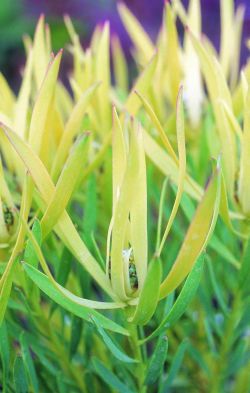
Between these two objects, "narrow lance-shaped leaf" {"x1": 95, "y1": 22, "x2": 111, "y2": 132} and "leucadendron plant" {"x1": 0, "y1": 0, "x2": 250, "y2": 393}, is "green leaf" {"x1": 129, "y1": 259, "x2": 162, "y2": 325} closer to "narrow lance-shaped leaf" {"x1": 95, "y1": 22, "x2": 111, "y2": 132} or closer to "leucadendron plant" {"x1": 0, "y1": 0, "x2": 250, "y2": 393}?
"leucadendron plant" {"x1": 0, "y1": 0, "x2": 250, "y2": 393}

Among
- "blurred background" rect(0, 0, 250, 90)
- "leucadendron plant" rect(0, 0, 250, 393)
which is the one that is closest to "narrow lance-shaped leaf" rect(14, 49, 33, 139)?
"leucadendron plant" rect(0, 0, 250, 393)

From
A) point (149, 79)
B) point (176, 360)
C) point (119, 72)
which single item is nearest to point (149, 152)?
point (149, 79)

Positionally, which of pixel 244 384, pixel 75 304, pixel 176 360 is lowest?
pixel 244 384

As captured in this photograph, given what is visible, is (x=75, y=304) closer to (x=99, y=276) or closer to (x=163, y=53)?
(x=99, y=276)

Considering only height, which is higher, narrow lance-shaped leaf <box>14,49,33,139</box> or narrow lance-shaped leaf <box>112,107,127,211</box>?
narrow lance-shaped leaf <box>14,49,33,139</box>

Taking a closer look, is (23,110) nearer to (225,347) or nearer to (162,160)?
(162,160)

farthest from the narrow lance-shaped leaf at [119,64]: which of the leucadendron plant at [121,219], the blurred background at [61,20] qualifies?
the blurred background at [61,20]

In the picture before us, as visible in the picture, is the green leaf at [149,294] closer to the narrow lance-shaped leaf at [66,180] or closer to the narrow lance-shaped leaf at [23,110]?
the narrow lance-shaped leaf at [66,180]
